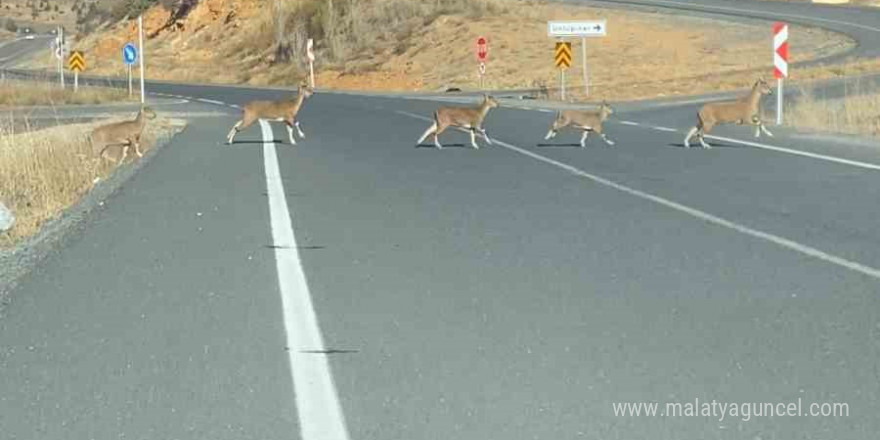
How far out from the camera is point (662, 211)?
1473 centimetres

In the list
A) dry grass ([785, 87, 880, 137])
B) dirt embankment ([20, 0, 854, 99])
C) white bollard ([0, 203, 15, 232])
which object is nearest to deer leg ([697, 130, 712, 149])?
dry grass ([785, 87, 880, 137])

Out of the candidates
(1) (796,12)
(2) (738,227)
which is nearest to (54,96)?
(1) (796,12)

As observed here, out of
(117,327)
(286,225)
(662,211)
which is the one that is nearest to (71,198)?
(286,225)

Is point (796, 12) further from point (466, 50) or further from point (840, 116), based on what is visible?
point (840, 116)

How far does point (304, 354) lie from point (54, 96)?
52832 mm

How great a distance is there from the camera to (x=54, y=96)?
2295 inches

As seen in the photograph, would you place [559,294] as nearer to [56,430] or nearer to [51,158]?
[56,430]

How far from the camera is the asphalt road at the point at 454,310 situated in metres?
6.86

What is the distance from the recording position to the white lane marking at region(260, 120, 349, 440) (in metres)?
6.62

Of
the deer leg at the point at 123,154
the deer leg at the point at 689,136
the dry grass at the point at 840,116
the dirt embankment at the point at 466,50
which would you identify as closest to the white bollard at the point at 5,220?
the deer leg at the point at 123,154

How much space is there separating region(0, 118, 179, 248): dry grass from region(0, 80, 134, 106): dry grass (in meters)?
29.6

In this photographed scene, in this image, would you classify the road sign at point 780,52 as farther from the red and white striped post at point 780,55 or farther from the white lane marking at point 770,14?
the white lane marking at point 770,14

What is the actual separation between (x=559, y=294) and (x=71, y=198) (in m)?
11.2

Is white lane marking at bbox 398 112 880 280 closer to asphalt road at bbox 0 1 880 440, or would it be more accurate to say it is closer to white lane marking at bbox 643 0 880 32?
asphalt road at bbox 0 1 880 440
